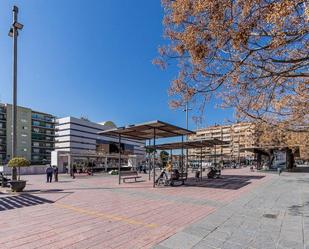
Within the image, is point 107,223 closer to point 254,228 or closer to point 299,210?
point 254,228

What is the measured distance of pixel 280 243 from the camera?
204 inches

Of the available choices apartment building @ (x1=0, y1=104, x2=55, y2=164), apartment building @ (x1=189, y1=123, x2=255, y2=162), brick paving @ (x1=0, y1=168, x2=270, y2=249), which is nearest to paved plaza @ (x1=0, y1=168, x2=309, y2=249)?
brick paving @ (x1=0, y1=168, x2=270, y2=249)

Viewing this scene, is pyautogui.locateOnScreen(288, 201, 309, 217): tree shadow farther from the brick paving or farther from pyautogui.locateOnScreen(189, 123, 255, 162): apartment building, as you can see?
pyautogui.locateOnScreen(189, 123, 255, 162): apartment building

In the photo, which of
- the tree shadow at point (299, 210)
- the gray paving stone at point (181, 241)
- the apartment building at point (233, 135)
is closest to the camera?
the gray paving stone at point (181, 241)

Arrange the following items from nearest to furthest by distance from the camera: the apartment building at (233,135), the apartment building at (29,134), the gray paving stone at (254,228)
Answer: the gray paving stone at (254,228)
the apartment building at (233,135)
the apartment building at (29,134)

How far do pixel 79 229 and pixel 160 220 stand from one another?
217 cm

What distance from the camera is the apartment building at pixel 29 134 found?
241 feet

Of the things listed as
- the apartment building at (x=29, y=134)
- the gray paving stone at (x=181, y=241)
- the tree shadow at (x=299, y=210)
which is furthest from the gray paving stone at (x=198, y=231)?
the apartment building at (x=29, y=134)

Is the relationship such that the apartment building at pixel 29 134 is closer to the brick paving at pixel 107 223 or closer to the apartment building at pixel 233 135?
the apartment building at pixel 233 135

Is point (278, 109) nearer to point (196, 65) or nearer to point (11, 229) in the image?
point (196, 65)

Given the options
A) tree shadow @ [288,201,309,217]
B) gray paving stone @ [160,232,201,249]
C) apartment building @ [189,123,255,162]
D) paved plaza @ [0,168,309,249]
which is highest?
apartment building @ [189,123,255,162]

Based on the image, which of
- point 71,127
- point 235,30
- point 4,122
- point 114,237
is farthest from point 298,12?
point 71,127

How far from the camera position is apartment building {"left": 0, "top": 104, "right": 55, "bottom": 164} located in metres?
73.4

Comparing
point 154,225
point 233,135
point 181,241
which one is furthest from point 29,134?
point 181,241
